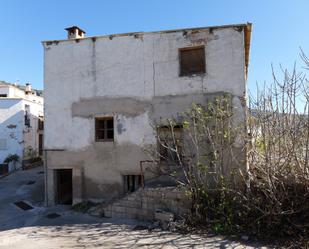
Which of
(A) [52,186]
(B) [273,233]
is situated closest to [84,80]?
(A) [52,186]

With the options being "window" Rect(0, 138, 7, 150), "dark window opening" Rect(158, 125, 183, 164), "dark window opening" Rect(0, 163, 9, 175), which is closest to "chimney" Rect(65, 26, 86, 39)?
"dark window opening" Rect(158, 125, 183, 164)

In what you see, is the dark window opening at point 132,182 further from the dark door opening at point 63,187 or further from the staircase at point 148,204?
the dark door opening at point 63,187

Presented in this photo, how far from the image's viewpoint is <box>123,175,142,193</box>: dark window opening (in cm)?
1195

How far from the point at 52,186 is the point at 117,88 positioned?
557 cm

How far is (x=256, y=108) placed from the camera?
862cm

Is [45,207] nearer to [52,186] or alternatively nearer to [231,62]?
[52,186]

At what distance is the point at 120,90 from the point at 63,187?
612 centimetres

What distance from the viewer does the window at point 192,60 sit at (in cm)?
1131

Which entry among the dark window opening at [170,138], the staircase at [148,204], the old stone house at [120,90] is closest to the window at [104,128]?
the old stone house at [120,90]

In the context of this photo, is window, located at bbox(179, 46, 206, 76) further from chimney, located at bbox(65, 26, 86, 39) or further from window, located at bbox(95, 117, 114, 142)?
chimney, located at bbox(65, 26, 86, 39)

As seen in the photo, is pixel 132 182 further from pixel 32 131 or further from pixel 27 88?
pixel 27 88

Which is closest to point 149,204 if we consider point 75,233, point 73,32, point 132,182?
point 132,182

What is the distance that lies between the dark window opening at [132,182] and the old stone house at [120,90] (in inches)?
1.9

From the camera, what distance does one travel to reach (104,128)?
1251 cm
